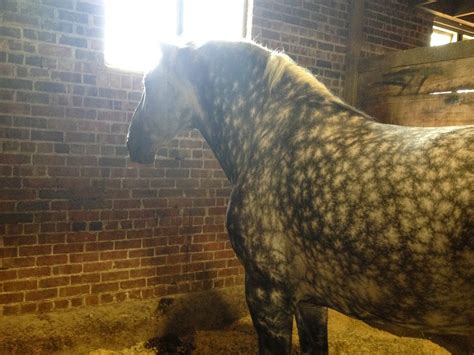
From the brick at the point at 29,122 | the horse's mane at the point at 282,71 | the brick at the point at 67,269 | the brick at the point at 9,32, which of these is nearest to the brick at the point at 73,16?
the brick at the point at 9,32

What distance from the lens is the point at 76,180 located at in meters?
3.57

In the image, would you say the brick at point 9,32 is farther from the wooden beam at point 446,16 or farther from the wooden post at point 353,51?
the wooden beam at point 446,16

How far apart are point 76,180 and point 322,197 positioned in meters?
2.53

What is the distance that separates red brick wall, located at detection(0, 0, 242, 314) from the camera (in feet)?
10.9

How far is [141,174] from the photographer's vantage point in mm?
3902

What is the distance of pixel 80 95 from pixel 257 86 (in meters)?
1.89

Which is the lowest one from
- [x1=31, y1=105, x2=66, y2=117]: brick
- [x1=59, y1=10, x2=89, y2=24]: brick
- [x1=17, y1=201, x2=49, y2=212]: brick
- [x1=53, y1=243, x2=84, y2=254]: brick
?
[x1=53, y1=243, x2=84, y2=254]: brick

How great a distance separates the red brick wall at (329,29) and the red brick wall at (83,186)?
0.23m

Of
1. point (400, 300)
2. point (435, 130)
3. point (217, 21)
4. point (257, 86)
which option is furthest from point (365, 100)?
point (400, 300)

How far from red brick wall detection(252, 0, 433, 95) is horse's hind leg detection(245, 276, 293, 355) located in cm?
316

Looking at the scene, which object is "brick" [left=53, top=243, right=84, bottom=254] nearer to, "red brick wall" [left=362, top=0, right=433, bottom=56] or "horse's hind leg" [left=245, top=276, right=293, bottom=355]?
"horse's hind leg" [left=245, top=276, right=293, bottom=355]

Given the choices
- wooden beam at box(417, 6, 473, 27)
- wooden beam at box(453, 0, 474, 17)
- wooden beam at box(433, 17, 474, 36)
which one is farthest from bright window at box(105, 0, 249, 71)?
wooden beam at box(433, 17, 474, 36)

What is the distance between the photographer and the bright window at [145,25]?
370cm

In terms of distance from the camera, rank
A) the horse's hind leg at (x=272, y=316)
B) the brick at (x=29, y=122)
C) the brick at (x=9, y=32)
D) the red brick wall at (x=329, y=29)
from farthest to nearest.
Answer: the red brick wall at (x=329, y=29) < the brick at (x=29, y=122) < the brick at (x=9, y=32) < the horse's hind leg at (x=272, y=316)
